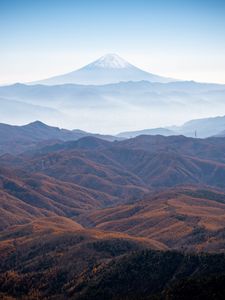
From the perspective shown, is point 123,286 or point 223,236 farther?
point 223,236

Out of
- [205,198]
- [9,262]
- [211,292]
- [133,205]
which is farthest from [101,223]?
[211,292]

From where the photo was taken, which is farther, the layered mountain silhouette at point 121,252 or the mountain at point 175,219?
the mountain at point 175,219

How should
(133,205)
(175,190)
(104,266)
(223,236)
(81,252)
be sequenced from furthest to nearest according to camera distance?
(175,190) < (133,205) < (223,236) < (81,252) < (104,266)

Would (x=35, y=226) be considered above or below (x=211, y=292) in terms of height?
below

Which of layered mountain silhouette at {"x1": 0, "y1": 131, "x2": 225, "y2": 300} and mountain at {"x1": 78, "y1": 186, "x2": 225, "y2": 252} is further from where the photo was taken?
mountain at {"x1": 78, "y1": 186, "x2": 225, "y2": 252}

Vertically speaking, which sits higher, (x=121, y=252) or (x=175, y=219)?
(x=121, y=252)

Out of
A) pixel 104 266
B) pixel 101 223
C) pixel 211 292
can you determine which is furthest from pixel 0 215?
pixel 211 292

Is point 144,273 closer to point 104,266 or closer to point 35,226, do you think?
point 104,266

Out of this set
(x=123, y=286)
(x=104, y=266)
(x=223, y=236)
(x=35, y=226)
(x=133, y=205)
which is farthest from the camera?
(x=133, y=205)

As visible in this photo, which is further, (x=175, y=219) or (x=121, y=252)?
(x=175, y=219)
